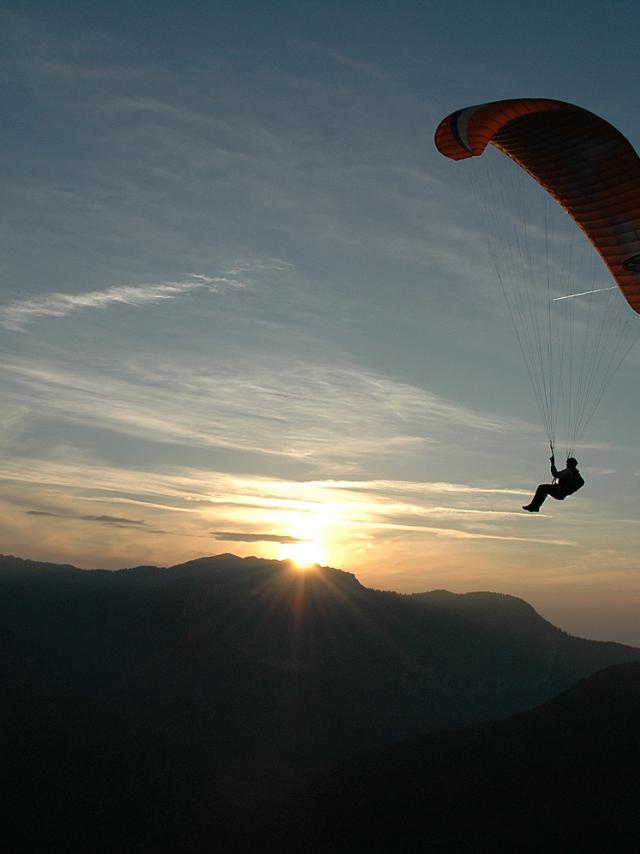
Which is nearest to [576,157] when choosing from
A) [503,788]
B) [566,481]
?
[566,481]

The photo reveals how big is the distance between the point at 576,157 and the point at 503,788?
10846cm

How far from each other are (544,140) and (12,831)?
178 meters

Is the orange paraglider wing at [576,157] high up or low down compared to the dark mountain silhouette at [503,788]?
up

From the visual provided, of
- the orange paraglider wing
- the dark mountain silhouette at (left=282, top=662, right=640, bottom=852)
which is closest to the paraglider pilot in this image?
the orange paraglider wing

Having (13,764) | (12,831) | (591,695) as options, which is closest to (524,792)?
(591,695)

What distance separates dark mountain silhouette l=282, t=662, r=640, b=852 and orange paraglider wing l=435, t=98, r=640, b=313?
8905 cm

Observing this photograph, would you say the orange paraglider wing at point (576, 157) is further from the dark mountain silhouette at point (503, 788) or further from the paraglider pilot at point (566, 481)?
the dark mountain silhouette at point (503, 788)

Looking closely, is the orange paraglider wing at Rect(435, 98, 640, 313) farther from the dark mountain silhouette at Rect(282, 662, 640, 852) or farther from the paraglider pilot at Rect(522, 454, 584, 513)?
the dark mountain silhouette at Rect(282, 662, 640, 852)

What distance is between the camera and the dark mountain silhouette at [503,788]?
328ft

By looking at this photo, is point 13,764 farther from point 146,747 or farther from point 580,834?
point 580,834

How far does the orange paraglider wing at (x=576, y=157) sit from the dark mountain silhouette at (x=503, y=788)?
292 feet

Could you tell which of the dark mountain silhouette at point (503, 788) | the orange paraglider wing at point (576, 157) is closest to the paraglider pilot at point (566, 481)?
the orange paraglider wing at point (576, 157)

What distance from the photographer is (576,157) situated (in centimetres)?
2698

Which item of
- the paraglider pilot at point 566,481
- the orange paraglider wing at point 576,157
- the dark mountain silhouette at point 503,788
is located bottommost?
the dark mountain silhouette at point 503,788
